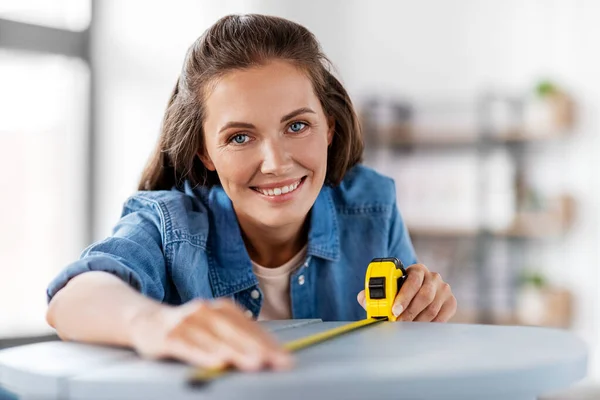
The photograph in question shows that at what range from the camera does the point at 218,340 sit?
0.84m

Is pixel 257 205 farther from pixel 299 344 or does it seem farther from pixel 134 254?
pixel 299 344

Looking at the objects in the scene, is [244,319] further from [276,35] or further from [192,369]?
[276,35]

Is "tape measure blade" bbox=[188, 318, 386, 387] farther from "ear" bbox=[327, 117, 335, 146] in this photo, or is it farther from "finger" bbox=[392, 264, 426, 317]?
"ear" bbox=[327, 117, 335, 146]

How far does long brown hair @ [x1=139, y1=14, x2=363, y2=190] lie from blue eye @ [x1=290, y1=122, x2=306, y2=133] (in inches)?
4.7

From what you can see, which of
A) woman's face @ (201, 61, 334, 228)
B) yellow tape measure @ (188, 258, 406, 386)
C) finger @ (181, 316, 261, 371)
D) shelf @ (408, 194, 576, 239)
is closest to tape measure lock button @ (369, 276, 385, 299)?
yellow tape measure @ (188, 258, 406, 386)

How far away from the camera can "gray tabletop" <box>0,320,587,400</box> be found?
0.80 metres

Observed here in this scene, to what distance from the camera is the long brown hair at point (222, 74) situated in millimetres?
1575

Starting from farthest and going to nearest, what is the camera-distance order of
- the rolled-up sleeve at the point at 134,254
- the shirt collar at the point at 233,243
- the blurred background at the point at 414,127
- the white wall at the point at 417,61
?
the white wall at the point at 417,61 → the blurred background at the point at 414,127 → the shirt collar at the point at 233,243 → the rolled-up sleeve at the point at 134,254

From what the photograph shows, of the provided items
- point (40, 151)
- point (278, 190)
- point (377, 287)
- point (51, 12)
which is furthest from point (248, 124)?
point (51, 12)

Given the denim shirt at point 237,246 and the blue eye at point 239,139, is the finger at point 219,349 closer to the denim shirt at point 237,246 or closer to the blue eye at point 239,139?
the denim shirt at point 237,246

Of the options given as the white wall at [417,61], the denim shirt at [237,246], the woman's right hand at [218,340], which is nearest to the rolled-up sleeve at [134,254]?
the denim shirt at [237,246]

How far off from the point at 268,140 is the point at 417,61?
3917 mm

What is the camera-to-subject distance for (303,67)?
5.28ft

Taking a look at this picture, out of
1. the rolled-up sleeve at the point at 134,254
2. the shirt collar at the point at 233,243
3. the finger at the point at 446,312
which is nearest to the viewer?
the rolled-up sleeve at the point at 134,254
